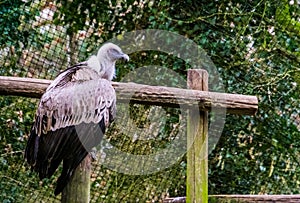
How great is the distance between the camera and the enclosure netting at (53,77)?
2.64 metres

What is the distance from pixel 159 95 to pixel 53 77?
108 cm

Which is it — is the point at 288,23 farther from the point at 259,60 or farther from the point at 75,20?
the point at 75,20

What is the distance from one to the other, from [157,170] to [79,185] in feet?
4.10

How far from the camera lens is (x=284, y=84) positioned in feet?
9.85

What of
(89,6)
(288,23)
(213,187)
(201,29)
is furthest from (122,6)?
(213,187)

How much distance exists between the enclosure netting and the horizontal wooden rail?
30.2 inches

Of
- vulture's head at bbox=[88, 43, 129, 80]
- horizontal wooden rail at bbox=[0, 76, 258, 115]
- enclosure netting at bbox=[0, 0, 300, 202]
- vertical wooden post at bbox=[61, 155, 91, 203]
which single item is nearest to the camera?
vertical wooden post at bbox=[61, 155, 91, 203]

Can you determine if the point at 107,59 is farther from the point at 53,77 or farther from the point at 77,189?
the point at 53,77

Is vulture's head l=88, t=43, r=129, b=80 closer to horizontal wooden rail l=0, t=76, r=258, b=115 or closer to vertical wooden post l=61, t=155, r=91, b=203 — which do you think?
horizontal wooden rail l=0, t=76, r=258, b=115

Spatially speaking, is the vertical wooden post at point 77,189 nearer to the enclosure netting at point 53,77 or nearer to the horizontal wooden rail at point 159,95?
the horizontal wooden rail at point 159,95

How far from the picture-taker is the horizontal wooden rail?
160cm

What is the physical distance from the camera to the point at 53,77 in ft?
8.92

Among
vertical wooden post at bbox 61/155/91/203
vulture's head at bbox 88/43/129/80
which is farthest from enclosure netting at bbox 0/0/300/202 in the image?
A: vertical wooden post at bbox 61/155/91/203

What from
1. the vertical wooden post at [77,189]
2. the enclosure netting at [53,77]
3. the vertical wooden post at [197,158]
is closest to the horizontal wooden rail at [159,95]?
the vertical wooden post at [197,158]
